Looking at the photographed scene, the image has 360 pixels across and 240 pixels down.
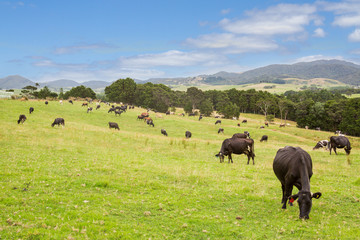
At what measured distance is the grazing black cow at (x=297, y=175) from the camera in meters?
8.70

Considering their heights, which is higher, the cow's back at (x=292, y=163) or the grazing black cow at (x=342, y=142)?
the cow's back at (x=292, y=163)

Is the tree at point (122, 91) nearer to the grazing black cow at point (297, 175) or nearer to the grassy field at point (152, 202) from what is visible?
the grassy field at point (152, 202)

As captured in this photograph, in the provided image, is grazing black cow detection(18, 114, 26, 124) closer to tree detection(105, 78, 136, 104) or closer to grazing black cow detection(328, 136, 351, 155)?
grazing black cow detection(328, 136, 351, 155)

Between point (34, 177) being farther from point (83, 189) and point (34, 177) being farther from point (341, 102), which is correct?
point (341, 102)

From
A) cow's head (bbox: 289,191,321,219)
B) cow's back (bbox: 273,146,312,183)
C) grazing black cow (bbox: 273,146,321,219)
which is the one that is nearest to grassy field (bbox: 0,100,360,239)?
cow's head (bbox: 289,191,321,219)

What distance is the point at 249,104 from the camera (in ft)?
448

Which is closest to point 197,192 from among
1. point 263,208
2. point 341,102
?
point 263,208

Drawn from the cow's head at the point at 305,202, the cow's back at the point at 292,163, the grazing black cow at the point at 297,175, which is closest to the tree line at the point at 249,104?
the cow's back at the point at 292,163

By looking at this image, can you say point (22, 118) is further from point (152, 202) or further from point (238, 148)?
point (152, 202)

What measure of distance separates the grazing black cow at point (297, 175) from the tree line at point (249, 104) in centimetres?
8413

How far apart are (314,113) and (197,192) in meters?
98.5

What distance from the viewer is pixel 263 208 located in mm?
10117

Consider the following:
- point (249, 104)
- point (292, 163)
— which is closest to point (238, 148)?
point (292, 163)

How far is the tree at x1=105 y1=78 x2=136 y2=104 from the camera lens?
112375 mm
